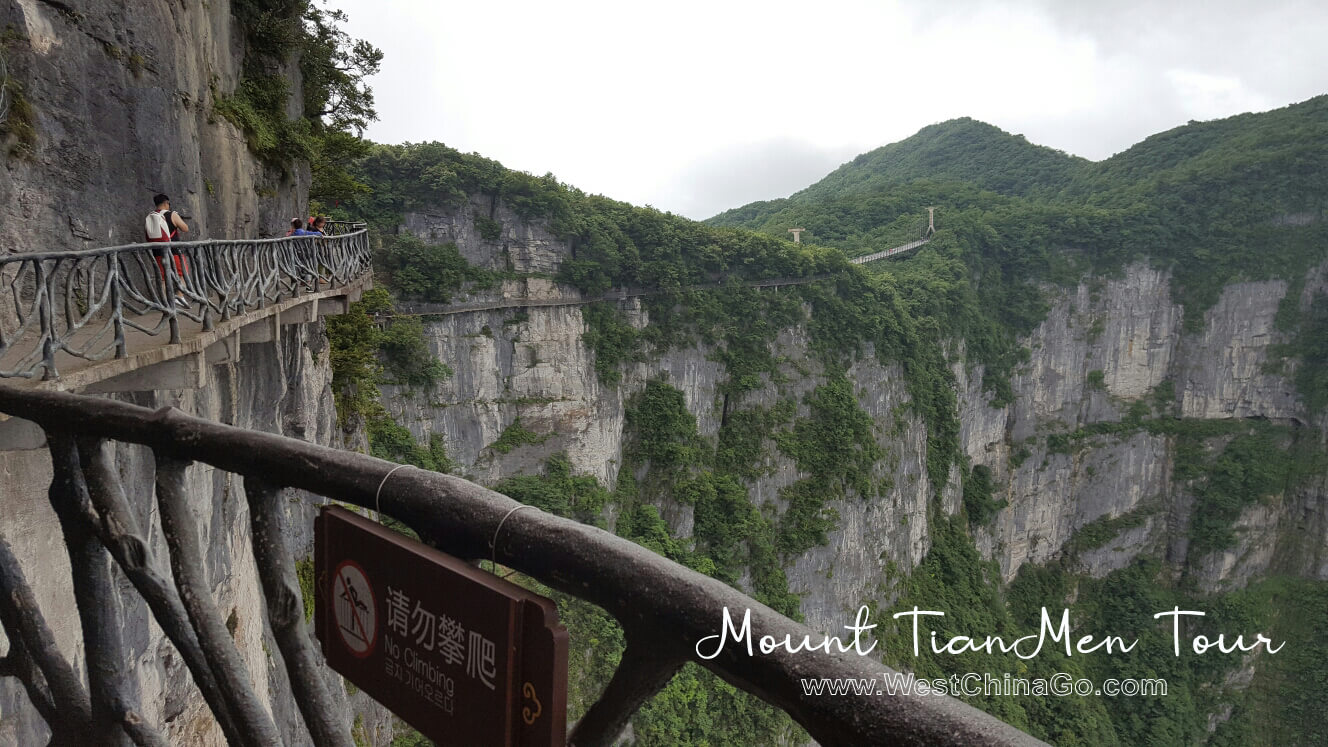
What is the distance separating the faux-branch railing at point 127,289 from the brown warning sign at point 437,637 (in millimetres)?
2790

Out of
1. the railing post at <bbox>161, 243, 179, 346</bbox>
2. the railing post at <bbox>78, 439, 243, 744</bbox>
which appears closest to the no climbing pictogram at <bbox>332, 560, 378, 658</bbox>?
the railing post at <bbox>78, 439, 243, 744</bbox>

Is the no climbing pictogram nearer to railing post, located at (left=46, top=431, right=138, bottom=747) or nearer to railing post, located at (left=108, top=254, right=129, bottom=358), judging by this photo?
railing post, located at (left=46, top=431, right=138, bottom=747)

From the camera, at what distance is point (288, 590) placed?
1.67 meters

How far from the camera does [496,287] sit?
24.5 m

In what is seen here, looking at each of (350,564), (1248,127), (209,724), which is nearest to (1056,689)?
(209,724)

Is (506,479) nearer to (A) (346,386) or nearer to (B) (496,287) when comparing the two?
(B) (496,287)

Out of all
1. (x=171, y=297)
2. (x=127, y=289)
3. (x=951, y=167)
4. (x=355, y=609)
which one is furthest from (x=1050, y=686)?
(x=951, y=167)

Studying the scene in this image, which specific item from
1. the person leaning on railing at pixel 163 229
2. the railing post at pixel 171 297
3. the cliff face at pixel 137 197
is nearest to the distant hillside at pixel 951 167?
the cliff face at pixel 137 197

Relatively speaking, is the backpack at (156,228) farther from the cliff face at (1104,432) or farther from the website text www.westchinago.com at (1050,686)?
the cliff face at (1104,432)

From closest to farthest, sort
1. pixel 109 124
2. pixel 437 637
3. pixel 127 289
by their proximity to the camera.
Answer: pixel 437 637
pixel 127 289
pixel 109 124

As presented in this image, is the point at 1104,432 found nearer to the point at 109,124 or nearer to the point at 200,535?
the point at 200,535

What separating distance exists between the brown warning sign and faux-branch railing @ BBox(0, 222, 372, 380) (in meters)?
2.79

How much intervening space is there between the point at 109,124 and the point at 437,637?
7324mm

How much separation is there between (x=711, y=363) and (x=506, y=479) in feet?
33.8
